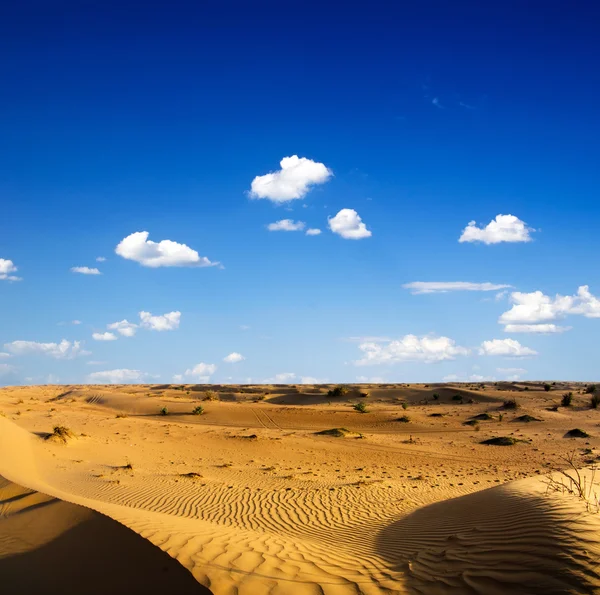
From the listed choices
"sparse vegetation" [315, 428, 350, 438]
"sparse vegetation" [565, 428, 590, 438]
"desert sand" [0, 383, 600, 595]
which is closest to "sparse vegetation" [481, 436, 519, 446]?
"desert sand" [0, 383, 600, 595]

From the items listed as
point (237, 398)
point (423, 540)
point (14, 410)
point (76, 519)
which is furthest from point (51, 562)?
point (237, 398)

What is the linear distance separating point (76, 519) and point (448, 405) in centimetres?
3803

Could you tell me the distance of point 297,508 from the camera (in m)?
12.3

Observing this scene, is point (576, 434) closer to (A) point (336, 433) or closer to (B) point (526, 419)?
(B) point (526, 419)

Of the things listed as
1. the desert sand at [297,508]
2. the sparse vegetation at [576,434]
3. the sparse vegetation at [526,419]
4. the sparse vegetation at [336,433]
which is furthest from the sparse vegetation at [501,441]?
the sparse vegetation at [526,419]

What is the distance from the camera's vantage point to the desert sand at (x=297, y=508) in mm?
5679

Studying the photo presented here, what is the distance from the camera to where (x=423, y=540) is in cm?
841

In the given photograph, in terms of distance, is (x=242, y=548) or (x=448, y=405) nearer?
(x=242, y=548)

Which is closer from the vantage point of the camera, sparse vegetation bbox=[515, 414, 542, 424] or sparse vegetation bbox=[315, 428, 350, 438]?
sparse vegetation bbox=[315, 428, 350, 438]

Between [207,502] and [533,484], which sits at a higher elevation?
[533,484]

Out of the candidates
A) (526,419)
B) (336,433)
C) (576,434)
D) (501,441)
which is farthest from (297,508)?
(526,419)

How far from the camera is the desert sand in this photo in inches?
224

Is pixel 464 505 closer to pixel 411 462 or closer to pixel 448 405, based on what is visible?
pixel 411 462

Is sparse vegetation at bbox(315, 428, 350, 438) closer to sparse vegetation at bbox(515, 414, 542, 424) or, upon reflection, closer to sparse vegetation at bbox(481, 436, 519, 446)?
sparse vegetation at bbox(481, 436, 519, 446)
